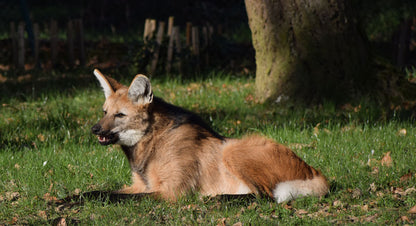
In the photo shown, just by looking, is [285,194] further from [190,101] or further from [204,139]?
[190,101]

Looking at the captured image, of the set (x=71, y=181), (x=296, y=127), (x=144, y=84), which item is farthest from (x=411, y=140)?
(x=71, y=181)

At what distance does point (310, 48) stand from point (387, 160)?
8.26 feet

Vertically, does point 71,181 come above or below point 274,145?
below

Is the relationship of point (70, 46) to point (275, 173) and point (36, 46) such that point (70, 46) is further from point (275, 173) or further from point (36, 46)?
point (275, 173)

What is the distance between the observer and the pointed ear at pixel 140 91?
3881 mm

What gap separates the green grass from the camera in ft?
11.9

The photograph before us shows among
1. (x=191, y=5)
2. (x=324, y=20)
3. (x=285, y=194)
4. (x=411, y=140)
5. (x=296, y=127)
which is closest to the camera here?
(x=285, y=194)

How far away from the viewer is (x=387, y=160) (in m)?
4.67

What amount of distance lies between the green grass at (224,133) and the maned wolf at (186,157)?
133 mm

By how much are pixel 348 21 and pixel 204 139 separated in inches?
146

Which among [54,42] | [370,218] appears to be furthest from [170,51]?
[370,218]

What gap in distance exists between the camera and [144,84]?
3891 mm

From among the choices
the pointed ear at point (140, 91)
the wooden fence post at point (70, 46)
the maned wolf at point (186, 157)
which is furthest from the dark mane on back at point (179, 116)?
the wooden fence post at point (70, 46)

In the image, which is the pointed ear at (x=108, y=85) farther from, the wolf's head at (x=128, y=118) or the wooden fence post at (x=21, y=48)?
the wooden fence post at (x=21, y=48)
